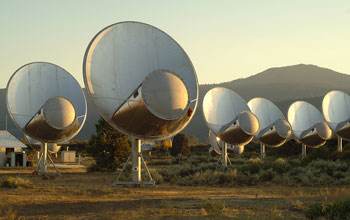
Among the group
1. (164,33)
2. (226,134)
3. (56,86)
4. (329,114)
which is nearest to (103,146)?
(56,86)

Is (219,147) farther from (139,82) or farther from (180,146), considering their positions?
(139,82)

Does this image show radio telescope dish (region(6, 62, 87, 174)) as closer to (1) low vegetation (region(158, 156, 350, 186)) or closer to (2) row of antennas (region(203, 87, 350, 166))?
(1) low vegetation (region(158, 156, 350, 186))

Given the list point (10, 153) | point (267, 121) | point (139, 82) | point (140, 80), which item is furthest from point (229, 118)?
point (10, 153)

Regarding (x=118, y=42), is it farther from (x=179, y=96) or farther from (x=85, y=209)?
(x=85, y=209)

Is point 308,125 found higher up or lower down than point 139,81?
lower down

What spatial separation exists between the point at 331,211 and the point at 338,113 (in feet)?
126

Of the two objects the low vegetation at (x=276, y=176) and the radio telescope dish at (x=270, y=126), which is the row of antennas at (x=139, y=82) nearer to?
the low vegetation at (x=276, y=176)

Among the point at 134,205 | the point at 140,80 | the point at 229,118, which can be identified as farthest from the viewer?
the point at 229,118

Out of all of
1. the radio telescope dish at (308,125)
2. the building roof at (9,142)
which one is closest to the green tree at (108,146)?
the building roof at (9,142)

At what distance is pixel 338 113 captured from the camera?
50625 mm

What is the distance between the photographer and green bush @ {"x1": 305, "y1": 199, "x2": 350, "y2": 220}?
13.6 m

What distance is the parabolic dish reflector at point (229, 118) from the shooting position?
3875 centimetres

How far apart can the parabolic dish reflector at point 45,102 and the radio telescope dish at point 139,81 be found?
10.0 metres

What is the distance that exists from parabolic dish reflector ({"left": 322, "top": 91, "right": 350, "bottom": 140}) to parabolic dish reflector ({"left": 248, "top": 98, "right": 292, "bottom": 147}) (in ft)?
12.9
